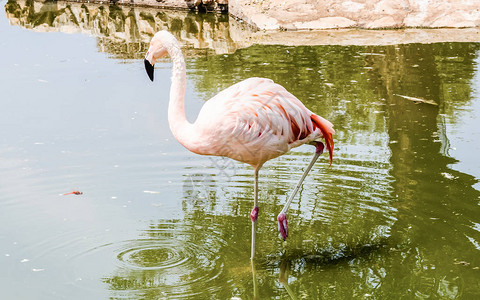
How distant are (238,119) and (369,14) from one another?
8141 mm

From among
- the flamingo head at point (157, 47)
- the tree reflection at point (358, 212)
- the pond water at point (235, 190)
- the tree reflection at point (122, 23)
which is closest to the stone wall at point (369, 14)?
the tree reflection at point (122, 23)

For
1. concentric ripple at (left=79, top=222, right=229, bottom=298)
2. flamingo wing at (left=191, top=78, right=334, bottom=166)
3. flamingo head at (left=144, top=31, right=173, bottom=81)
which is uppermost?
flamingo head at (left=144, top=31, right=173, bottom=81)

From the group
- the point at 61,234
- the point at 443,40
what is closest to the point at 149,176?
the point at 61,234

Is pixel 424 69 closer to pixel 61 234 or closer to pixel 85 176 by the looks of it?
pixel 85 176

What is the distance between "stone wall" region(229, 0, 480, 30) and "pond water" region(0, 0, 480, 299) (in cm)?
202

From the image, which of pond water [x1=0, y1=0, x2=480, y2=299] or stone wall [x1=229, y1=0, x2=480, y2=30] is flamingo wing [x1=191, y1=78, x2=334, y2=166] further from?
stone wall [x1=229, y1=0, x2=480, y2=30]

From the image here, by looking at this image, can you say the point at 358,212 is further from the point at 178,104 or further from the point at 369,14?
the point at 369,14

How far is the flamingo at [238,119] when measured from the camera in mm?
4152

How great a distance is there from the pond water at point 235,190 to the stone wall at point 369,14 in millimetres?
2017

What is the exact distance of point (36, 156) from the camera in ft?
20.7

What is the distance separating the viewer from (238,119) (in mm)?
4156

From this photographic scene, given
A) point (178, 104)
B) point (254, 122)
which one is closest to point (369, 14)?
point (254, 122)

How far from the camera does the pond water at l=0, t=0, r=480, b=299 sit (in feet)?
14.2

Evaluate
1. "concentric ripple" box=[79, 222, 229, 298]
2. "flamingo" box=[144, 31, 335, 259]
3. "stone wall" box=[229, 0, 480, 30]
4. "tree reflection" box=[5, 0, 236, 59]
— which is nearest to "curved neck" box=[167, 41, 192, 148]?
"flamingo" box=[144, 31, 335, 259]
